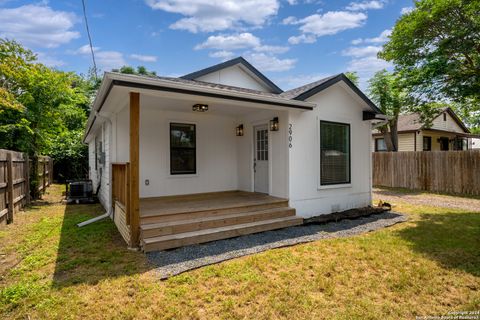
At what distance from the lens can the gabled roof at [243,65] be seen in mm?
9242

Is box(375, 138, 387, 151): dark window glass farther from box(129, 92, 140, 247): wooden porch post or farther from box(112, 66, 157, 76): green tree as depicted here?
box(112, 66, 157, 76): green tree

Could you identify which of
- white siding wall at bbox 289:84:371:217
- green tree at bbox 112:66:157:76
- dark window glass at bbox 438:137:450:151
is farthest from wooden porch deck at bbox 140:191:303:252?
green tree at bbox 112:66:157:76

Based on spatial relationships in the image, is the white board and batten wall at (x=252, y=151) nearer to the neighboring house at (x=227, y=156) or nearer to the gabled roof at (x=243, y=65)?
the neighboring house at (x=227, y=156)

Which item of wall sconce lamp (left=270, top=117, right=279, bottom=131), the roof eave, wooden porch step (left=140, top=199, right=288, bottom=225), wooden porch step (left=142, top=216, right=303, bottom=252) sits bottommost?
wooden porch step (left=142, top=216, right=303, bottom=252)

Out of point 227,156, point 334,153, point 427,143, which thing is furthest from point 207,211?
point 427,143

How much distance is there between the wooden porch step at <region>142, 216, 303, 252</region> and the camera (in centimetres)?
449

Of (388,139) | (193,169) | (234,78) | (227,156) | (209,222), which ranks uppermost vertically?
(234,78)

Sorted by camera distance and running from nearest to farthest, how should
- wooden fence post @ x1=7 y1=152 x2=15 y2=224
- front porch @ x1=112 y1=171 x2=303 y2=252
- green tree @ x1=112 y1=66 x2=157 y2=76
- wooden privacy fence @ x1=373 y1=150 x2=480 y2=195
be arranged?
front porch @ x1=112 y1=171 x2=303 y2=252 < wooden fence post @ x1=7 y1=152 x2=15 y2=224 < wooden privacy fence @ x1=373 y1=150 x2=480 y2=195 < green tree @ x1=112 y1=66 x2=157 y2=76

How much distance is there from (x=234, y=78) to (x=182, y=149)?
3.95 metres

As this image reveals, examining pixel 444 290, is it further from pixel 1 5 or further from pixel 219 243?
pixel 1 5

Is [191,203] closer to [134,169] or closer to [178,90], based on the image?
[134,169]

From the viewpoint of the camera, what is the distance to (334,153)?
744cm

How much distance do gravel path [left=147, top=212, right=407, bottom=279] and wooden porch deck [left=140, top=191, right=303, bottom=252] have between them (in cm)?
15

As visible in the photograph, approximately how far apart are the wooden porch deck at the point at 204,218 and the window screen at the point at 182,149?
108cm
